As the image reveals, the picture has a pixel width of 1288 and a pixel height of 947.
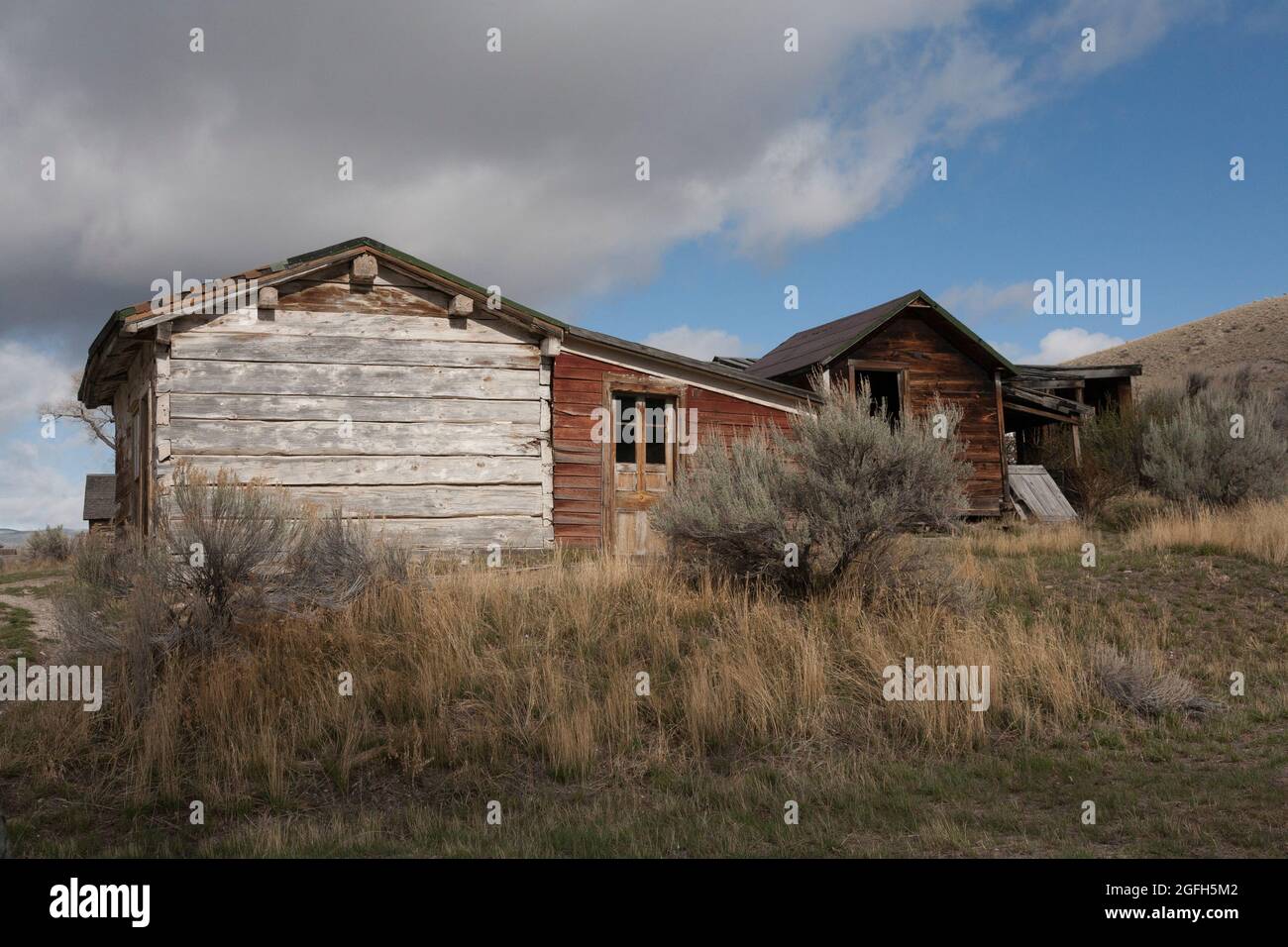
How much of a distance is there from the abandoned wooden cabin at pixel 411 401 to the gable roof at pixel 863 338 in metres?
3.51

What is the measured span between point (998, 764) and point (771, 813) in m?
1.79

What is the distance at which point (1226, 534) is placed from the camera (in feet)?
42.1

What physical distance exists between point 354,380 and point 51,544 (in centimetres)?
1716

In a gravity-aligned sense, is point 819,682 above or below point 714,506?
below

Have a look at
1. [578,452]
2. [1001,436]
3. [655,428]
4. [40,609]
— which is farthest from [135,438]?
[1001,436]

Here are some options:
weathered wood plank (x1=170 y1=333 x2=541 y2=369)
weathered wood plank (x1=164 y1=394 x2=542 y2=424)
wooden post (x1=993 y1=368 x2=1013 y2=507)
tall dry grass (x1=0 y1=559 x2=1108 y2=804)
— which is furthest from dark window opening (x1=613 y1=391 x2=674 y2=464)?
wooden post (x1=993 y1=368 x2=1013 y2=507)

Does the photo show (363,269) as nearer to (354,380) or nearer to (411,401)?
(354,380)

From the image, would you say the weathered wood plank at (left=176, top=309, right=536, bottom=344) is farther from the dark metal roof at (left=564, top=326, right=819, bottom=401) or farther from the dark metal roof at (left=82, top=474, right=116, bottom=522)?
the dark metal roof at (left=82, top=474, right=116, bottom=522)

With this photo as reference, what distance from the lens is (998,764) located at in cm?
655

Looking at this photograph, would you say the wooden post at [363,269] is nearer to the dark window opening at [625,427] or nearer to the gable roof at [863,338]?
the dark window opening at [625,427]

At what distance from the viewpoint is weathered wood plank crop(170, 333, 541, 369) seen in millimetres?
12086

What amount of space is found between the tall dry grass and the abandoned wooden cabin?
3896mm

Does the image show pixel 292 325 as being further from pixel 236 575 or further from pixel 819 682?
pixel 819 682

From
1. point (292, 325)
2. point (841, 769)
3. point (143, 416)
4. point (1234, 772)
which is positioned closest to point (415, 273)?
point (292, 325)
